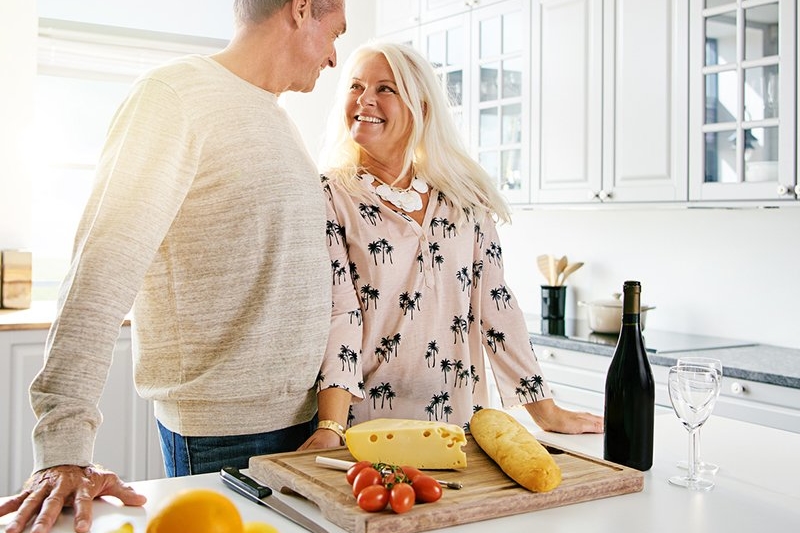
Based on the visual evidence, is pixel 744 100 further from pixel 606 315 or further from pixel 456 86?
pixel 456 86

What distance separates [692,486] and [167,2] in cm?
399

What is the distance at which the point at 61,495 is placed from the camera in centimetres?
112

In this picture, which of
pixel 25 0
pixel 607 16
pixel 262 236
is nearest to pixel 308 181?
pixel 262 236

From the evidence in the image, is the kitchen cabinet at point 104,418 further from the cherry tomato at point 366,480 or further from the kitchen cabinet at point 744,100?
the cherry tomato at point 366,480

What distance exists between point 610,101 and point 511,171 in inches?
23.6

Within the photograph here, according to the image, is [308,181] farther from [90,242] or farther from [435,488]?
[435,488]

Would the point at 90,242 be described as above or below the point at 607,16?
below

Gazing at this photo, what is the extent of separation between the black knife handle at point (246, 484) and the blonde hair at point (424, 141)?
2.67 feet

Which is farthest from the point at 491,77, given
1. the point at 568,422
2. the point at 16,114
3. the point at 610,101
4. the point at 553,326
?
the point at 568,422

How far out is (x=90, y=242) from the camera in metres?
1.26

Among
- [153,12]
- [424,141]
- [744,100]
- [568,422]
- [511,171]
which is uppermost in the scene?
[153,12]

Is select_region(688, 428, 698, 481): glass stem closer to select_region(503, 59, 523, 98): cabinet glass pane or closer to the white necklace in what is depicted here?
the white necklace

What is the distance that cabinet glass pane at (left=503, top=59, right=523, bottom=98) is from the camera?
3680mm

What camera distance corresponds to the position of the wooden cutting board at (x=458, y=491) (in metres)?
1.06
